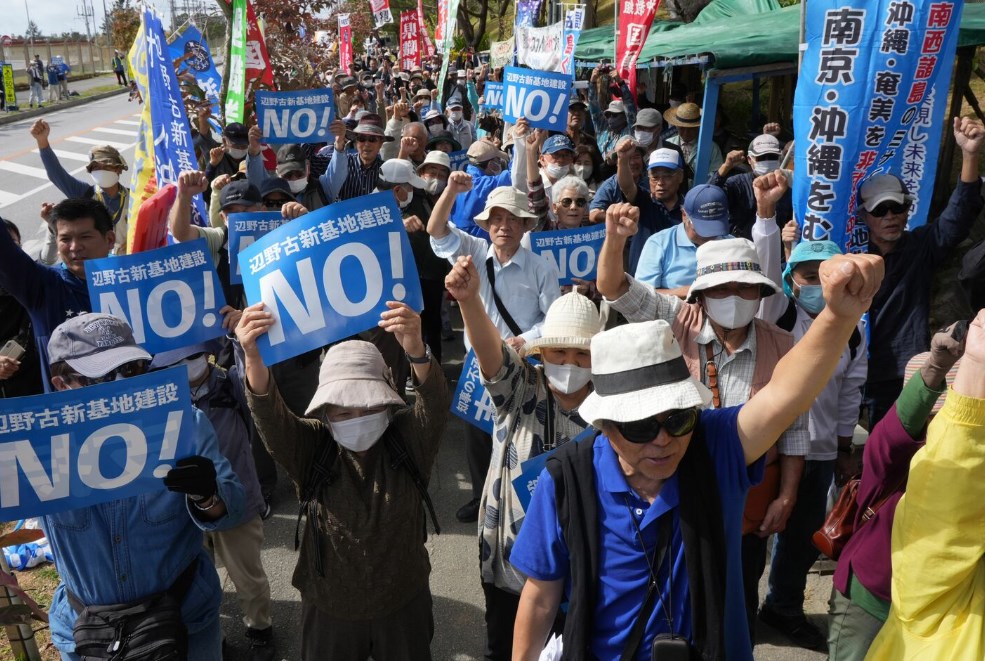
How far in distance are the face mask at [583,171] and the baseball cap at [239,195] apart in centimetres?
291

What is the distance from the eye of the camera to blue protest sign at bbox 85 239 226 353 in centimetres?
384

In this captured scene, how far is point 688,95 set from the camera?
12805mm

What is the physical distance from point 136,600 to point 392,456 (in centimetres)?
101

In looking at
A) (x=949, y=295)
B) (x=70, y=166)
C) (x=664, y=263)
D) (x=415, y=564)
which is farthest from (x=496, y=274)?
(x=70, y=166)

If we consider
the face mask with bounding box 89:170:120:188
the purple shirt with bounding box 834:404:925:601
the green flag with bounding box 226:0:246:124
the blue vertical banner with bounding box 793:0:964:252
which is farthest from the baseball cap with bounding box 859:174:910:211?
the green flag with bounding box 226:0:246:124

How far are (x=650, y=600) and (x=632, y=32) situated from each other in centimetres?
756

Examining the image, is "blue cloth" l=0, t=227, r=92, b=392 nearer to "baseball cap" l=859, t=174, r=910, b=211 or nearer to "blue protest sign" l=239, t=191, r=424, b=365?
"blue protest sign" l=239, t=191, r=424, b=365

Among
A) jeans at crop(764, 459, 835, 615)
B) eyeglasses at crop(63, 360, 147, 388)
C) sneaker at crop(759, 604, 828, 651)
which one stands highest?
eyeglasses at crop(63, 360, 147, 388)

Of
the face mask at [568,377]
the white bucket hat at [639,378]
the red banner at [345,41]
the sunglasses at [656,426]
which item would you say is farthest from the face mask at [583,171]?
the red banner at [345,41]

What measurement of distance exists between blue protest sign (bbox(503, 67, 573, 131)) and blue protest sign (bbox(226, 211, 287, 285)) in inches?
131

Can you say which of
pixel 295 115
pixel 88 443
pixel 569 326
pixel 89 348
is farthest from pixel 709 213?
pixel 295 115

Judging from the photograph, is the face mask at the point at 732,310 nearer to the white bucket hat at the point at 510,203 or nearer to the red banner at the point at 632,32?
the white bucket hat at the point at 510,203

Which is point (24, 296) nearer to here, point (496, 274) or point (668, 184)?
point (496, 274)

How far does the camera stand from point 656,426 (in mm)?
2143
